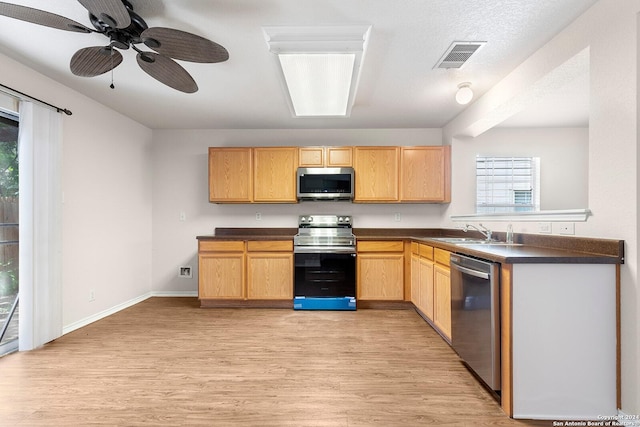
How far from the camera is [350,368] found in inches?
89.5

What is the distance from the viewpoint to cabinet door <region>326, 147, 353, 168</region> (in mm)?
4105

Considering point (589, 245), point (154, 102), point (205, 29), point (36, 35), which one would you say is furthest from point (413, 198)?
point (36, 35)

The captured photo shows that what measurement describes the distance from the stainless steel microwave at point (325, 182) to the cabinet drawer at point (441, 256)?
1.43m

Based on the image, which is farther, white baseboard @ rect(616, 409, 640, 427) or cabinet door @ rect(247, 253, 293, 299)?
cabinet door @ rect(247, 253, 293, 299)

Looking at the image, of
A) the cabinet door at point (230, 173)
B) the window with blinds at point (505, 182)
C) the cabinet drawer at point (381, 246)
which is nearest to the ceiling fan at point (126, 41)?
the cabinet door at point (230, 173)

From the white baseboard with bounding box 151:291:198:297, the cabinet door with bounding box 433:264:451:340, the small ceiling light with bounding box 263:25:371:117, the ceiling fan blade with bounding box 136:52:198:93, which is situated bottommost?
the white baseboard with bounding box 151:291:198:297

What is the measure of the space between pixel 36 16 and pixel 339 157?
10.2 feet

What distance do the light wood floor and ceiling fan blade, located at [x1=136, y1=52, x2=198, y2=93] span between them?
208 centimetres

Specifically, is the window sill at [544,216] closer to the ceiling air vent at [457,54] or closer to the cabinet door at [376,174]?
the cabinet door at [376,174]

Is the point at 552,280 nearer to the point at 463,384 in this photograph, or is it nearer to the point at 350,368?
the point at 463,384

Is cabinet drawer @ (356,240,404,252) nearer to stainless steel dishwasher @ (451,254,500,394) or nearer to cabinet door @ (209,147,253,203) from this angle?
stainless steel dishwasher @ (451,254,500,394)

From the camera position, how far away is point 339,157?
411 cm

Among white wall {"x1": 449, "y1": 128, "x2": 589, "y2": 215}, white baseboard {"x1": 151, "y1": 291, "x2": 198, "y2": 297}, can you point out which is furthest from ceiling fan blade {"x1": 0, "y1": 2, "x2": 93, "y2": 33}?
white wall {"x1": 449, "y1": 128, "x2": 589, "y2": 215}

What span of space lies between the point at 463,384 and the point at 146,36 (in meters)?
2.89
